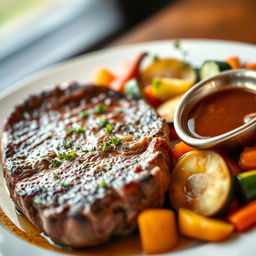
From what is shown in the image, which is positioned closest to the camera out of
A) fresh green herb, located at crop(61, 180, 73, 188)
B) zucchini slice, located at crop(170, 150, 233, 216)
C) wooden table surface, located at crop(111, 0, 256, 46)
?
zucchini slice, located at crop(170, 150, 233, 216)

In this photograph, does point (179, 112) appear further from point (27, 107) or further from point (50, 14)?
point (50, 14)

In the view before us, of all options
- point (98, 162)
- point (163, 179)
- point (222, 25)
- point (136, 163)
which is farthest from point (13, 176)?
point (222, 25)

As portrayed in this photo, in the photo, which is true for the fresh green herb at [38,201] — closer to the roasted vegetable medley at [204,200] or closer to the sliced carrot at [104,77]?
the roasted vegetable medley at [204,200]

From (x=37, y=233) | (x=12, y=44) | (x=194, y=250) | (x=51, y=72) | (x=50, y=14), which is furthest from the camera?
(x=50, y=14)

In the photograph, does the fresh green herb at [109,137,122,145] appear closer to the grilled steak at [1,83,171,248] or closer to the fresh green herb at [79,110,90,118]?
the grilled steak at [1,83,171,248]

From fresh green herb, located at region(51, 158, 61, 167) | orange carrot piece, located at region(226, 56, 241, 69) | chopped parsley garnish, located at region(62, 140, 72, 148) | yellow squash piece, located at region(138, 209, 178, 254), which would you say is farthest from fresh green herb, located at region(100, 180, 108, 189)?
orange carrot piece, located at region(226, 56, 241, 69)

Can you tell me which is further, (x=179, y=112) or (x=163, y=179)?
(x=179, y=112)

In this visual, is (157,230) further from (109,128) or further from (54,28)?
(54,28)
